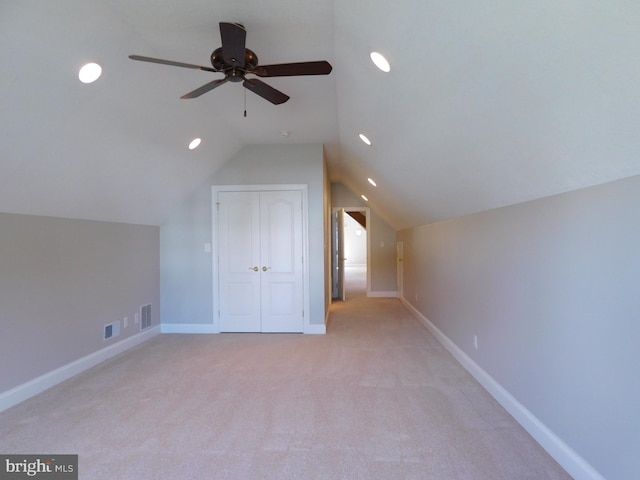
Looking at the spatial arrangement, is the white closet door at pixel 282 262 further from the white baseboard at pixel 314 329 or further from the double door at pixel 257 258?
the white baseboard at pixel 314 329

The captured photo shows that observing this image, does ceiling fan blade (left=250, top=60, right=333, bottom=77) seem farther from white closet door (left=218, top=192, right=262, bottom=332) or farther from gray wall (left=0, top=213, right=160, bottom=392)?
white closet door (left=218, top=192, right=262, bottom=332)

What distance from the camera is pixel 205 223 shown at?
476cm

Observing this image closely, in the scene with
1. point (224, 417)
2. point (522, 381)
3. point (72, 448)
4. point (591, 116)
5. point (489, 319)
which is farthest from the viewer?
point (489, 319)

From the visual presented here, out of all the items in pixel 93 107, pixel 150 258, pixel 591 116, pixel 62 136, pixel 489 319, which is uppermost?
pixel 93 107

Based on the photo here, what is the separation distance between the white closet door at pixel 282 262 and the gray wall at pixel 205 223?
227mm

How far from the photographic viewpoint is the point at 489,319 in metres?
2.83

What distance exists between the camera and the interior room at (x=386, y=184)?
4.91 ft

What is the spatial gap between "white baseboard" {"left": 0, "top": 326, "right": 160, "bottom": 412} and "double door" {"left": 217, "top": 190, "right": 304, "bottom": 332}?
1.21m

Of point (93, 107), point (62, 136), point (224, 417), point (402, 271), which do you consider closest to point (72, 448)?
point (224, 417)

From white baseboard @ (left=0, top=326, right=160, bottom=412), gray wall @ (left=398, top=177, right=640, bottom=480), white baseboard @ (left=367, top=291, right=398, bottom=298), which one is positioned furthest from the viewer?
white baseboard @ (left=367, top=291, right=398, bottom=298)

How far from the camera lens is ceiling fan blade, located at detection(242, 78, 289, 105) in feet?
7.73

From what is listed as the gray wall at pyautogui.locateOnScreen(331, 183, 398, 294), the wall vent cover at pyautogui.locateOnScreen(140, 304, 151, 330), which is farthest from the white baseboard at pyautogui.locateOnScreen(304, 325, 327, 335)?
the gray wall at pyautogui.locateOnScreen(331, 183, 398, 294)

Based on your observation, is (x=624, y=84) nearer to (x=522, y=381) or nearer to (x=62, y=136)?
(x=522, y=381)

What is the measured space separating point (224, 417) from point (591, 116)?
2781mm
